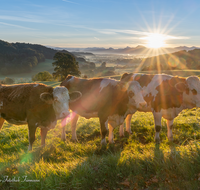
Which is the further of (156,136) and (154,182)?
(156,136)

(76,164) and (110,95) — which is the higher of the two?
(110,95)

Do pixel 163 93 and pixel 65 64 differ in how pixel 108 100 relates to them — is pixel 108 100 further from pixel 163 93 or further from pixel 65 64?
pixel 65 64

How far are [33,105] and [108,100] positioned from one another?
274 cm

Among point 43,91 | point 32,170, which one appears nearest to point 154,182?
point 32,170

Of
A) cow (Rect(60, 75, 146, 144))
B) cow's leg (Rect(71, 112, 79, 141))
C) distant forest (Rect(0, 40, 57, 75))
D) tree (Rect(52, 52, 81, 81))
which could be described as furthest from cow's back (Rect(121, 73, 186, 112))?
distant forest (Rect(0, 40, 57, 75))

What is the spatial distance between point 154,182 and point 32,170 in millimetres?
2923

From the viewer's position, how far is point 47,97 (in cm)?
572

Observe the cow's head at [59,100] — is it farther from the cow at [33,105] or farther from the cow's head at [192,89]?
the cow's head at [192,89]

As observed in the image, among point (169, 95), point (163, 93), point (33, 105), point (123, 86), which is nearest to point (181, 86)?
point (169, 95)

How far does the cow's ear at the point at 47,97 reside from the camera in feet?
18.6

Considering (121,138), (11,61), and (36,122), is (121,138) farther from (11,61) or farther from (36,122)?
(11,61)

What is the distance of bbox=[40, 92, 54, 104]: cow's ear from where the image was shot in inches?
223

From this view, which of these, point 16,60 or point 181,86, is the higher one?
point 16,60

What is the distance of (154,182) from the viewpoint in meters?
3.79
